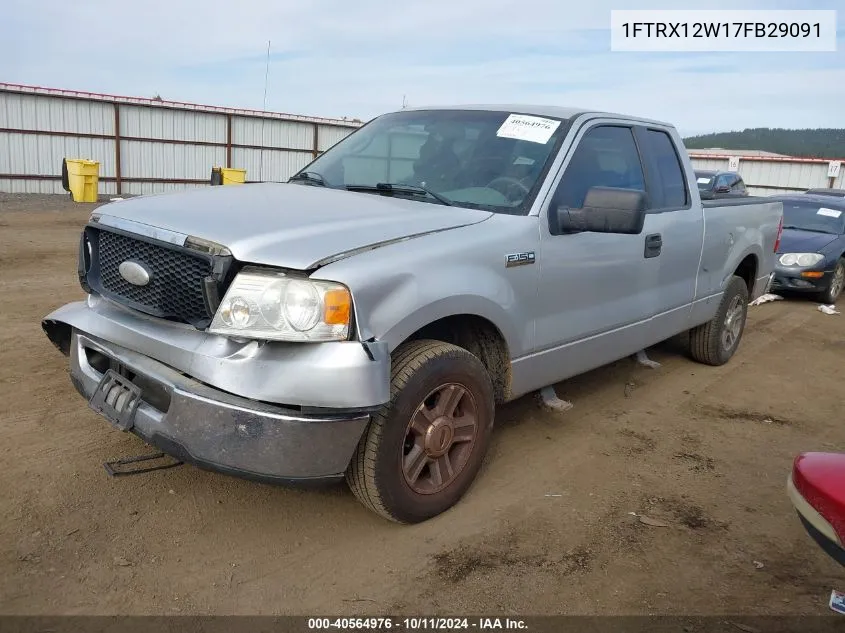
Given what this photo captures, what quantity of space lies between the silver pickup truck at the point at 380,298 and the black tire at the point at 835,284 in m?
6.55

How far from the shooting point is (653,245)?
14.6ft

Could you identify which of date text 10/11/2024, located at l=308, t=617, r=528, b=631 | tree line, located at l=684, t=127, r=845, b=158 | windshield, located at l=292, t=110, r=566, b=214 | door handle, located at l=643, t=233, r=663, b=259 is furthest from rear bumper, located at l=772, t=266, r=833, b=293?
tree line, located at l=684, t=127, r=845, b=158

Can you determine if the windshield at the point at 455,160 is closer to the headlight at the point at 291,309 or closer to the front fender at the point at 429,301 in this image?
the front fender at the point at 429,301

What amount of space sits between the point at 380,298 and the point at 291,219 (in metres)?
0.58

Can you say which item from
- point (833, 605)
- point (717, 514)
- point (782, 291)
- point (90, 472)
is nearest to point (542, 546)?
point (717, 514)

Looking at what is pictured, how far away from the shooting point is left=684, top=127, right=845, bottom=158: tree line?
50188 mm

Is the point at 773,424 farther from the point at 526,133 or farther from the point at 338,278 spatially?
the point at 338,278

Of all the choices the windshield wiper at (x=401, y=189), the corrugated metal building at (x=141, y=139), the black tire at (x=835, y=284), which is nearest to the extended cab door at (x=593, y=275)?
the windshield wiper at (x=401, y=189)

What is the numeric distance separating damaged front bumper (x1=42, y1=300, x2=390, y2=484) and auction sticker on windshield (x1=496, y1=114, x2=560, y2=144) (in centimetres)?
175

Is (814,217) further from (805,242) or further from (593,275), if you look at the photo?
(593,275)

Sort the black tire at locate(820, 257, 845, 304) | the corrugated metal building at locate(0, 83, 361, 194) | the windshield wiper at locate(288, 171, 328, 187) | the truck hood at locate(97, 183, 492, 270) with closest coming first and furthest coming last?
the truck hood at locate(97, 183, 492, 270) → the windshield wiper at locate(288, 171, 328, 187) → the black tire at locate(820, 257, 845, 304) → the corrugated metal building at locate(0, 83, 361, 194)

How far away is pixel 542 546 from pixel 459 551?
38 centimetres

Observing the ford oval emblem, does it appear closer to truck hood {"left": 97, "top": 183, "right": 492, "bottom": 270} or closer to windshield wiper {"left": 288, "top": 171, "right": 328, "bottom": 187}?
truck hood {"left": 97, "top": 183, "right": 492, "bottom": 270}

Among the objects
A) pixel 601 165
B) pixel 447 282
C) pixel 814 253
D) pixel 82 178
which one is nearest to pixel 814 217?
pixel 814 253
